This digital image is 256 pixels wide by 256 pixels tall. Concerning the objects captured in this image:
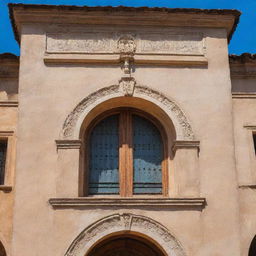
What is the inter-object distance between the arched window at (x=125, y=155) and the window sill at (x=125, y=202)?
762 mm

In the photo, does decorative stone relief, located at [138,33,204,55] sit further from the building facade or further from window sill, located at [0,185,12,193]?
window sill, located at [0,185,12,193]

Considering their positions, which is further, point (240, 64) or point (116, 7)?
point (240, 64)

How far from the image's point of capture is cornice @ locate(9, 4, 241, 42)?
47.4ft

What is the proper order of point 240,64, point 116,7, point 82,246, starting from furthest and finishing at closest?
point 240,64
point 116,7
point 82,246

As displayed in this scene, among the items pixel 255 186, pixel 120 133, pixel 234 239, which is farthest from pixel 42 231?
pixel 255 186

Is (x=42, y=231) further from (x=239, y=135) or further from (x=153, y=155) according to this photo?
(x=239, y=135)

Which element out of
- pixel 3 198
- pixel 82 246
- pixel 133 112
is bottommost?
pixel 82 246

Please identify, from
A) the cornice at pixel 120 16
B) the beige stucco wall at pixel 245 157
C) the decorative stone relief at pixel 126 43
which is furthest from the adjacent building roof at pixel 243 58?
the decorative stone relief at pixel 126 43

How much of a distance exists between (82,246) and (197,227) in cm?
251

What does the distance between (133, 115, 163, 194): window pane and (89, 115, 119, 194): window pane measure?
465 millimetres

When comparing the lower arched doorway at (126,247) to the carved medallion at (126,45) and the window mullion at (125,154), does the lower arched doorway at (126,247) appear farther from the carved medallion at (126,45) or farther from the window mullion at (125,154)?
the carved medallion at (126,45)

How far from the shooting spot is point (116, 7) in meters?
14.5

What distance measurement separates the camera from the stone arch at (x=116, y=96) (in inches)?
539

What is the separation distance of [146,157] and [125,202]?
62.9 inches
